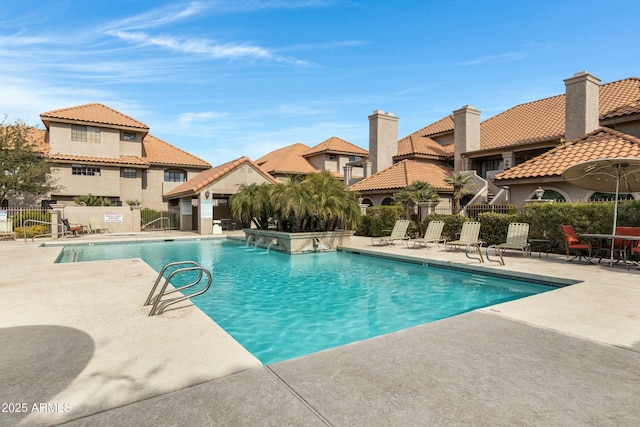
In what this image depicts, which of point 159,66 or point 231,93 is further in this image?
point 231,93

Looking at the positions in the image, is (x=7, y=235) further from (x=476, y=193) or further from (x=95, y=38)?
(x=476, y=193)

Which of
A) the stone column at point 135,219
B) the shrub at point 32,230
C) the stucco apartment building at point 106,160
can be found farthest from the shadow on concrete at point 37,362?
the stucco apartment building at point 106,160

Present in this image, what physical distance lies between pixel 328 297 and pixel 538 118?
26199mm

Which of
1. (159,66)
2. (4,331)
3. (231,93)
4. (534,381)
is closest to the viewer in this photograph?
(534,381)

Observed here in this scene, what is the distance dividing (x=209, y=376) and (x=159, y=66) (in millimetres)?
16858

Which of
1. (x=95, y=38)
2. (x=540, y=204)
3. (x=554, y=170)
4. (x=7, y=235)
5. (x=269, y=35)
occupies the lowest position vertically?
(x=7, y=235)

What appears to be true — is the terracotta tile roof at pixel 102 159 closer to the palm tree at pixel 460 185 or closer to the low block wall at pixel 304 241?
the low block wall at pixel 304 241

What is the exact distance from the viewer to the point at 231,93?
21.1 metres

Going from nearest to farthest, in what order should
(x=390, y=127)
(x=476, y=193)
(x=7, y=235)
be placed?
1. (x=7, y=235)
2. (x=476, y=193)
3. (x=390, y=127)

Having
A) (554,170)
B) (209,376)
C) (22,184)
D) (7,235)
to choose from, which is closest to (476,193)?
(554,170)

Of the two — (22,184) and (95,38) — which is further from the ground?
(95,38)

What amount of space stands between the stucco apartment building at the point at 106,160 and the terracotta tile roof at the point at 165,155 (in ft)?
0.29

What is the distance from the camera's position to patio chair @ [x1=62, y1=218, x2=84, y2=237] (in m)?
22.3

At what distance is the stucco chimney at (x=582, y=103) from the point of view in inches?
773
